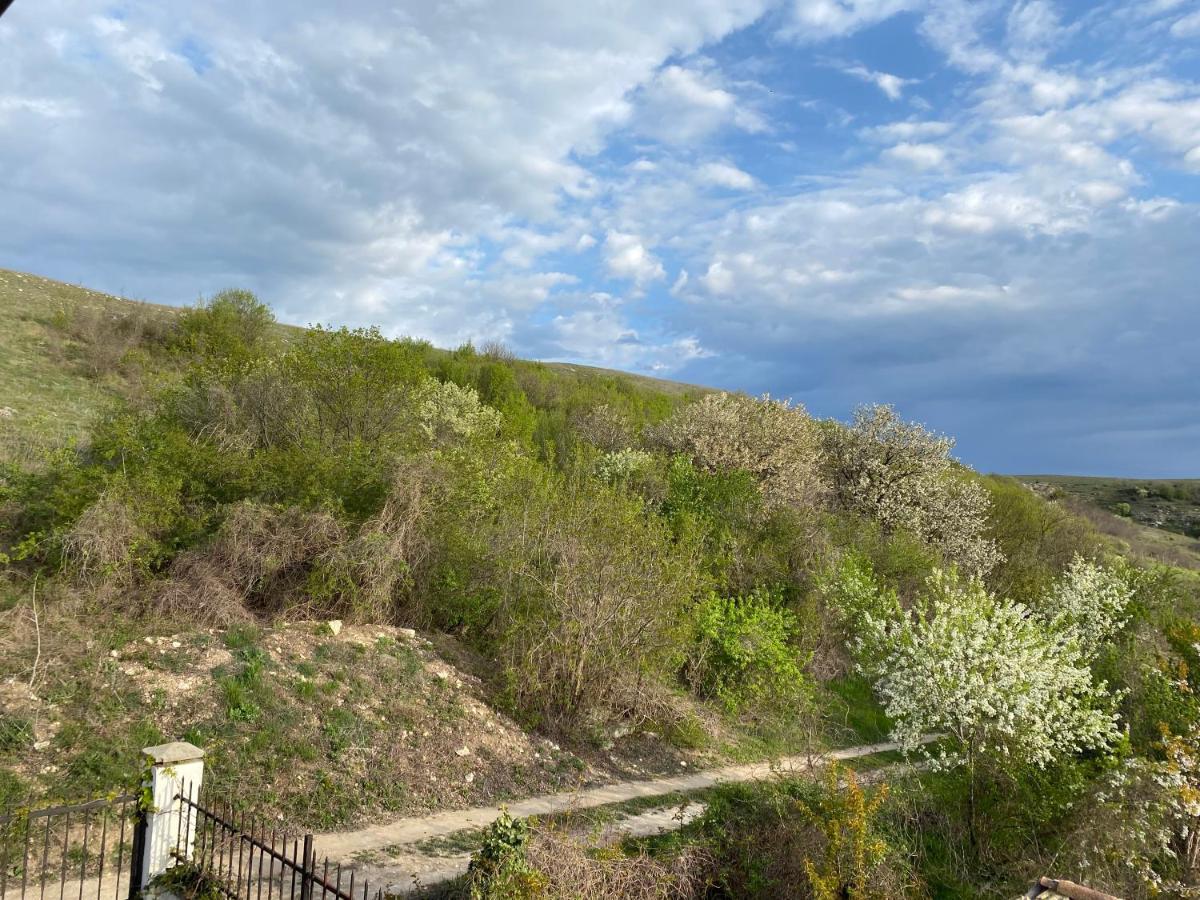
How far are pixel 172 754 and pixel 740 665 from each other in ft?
34.2

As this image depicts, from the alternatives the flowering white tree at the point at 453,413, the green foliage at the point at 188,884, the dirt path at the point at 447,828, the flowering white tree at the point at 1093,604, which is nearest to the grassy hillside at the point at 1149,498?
the flowering white tree at the point at 1093,604

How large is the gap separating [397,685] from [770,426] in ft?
56.5

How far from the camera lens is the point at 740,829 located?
8.02 metres

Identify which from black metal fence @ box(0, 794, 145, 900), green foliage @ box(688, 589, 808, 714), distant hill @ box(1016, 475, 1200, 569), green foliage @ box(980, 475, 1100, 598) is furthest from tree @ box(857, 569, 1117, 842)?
distant hill @ box(1016, 475, 1200, 569)

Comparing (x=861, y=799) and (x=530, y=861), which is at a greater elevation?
(x=861, y=799)

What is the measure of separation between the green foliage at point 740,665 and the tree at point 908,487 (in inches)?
491

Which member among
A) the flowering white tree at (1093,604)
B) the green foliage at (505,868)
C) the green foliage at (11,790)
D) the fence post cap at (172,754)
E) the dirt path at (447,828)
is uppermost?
the flowering white tree at (1093,604)

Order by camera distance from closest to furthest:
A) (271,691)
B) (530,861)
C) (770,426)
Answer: (530,861)
(271,691)
(770,426)

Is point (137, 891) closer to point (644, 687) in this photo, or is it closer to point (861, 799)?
point (861, 799)

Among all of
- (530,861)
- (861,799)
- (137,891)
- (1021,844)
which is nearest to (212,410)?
(137,891)

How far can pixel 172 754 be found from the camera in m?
6.71

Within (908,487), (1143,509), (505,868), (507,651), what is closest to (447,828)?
(505,868)

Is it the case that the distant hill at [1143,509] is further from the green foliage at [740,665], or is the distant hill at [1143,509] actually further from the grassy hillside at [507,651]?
the green foliage at [740,665]

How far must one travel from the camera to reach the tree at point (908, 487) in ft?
86.5
